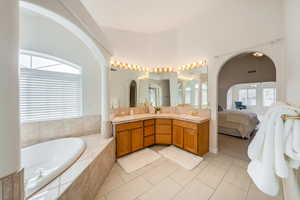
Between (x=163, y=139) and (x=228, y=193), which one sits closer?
(x=228, y=193)

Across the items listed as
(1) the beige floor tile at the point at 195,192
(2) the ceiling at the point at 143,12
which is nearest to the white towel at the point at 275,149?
(1) the beige floor tile at the point at 195,192

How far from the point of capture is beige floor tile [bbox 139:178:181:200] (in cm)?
150

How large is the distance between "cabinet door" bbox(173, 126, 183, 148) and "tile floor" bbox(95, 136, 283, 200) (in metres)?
0.60

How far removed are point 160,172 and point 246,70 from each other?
5279 millimetres

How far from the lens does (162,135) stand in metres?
2.95

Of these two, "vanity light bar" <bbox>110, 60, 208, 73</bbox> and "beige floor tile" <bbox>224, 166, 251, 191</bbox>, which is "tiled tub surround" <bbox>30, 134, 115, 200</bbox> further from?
"beige floor tile" <bbox>224, 166, 251, 191</bbox>

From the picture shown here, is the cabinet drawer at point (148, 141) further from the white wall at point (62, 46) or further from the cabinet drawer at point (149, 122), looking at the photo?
the white wall at point (62, 46)

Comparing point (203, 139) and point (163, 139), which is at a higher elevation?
point (203, 139)

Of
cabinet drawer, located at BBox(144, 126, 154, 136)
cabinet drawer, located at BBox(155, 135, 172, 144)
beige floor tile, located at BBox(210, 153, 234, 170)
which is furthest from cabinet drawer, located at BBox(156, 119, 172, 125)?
beige floor tile, located at BBox(210, 153, 234, 170)

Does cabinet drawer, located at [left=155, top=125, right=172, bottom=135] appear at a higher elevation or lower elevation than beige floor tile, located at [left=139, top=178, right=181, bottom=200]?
higher

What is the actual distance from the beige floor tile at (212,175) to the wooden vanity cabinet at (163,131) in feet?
3.48

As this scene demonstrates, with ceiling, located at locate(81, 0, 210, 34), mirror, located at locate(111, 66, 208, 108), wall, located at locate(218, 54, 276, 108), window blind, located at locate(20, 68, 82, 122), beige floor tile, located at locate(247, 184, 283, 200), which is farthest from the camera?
wall, located at locate(218, 54, 276, 108)

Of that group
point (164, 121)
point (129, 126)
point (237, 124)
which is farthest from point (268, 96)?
point (129, 126)

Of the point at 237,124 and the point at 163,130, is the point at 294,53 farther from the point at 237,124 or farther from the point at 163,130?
the point at 237,124
